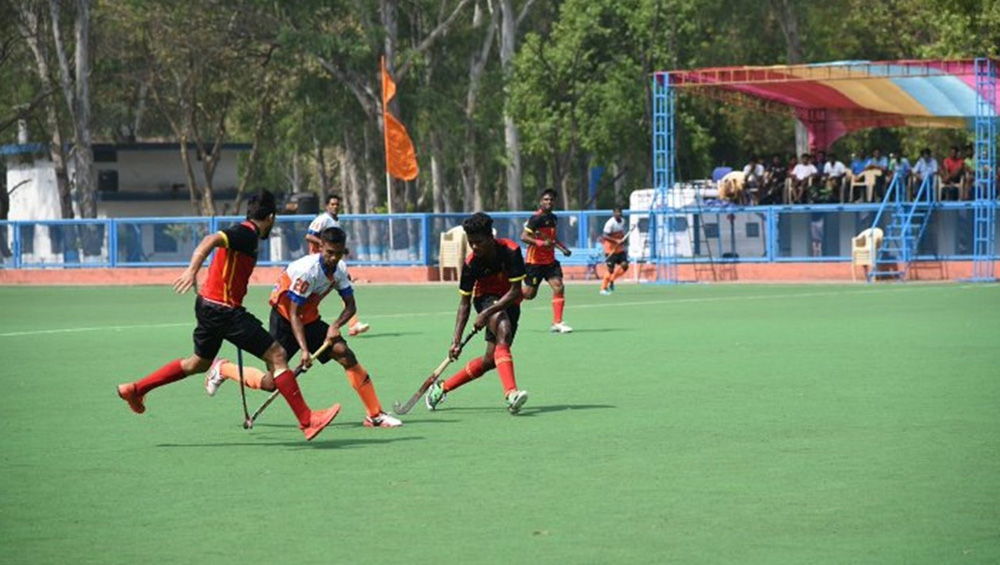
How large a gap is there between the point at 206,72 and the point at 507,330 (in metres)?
53.8

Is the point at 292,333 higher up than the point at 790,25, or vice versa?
the point at 790,25

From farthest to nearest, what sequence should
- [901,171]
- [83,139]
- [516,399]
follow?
[83,139] → [901,171] → [516,399]

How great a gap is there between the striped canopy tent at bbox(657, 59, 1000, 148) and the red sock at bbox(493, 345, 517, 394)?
2558 cm

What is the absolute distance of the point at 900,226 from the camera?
39625mm

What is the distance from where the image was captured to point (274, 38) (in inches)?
2303

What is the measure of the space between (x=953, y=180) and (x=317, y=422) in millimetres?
30642

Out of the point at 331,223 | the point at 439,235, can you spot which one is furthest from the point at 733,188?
the point at 331,223

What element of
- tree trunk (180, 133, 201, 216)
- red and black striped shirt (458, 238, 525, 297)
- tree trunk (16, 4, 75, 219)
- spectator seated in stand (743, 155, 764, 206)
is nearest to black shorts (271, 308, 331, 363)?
red and black striped shirt (458, 238, 525, 297)

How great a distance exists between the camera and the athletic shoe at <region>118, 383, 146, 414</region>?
12664 mm

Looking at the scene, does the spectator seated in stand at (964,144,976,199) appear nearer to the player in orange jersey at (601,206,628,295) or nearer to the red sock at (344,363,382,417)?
the player in orange jersey at (601,206,628,295)

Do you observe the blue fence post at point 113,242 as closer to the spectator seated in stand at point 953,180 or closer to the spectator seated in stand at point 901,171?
the spectator seated in stand at point 901,171

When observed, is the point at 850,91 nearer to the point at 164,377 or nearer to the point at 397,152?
the point at 397,152

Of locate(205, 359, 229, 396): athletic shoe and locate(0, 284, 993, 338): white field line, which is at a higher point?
locate(205, 359, 229, 396): athletic shoe

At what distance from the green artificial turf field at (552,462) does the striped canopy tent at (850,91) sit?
726 inches
